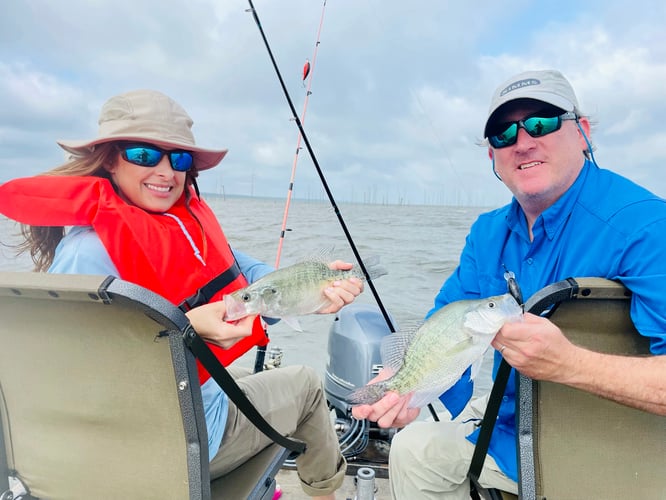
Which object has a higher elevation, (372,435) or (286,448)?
(286,448)

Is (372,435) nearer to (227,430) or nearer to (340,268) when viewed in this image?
(227,430)

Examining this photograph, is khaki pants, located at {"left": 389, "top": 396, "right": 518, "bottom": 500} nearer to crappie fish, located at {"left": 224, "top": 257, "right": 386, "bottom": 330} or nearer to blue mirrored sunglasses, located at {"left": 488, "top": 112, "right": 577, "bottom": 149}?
crappie fish, located at {"left": 224, "top": 257, "right": 386, "bottom": 330}

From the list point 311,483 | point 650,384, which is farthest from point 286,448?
point 650,384

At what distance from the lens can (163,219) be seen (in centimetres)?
232

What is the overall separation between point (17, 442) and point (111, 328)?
726 millimetres

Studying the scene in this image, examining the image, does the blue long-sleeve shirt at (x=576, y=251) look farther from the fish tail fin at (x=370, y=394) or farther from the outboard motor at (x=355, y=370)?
the outboard motor at (x=355, y=370)

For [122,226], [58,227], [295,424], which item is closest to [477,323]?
[295,424]

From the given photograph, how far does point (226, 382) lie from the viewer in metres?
1.79

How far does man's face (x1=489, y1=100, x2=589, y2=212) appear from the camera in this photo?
83.4 inches

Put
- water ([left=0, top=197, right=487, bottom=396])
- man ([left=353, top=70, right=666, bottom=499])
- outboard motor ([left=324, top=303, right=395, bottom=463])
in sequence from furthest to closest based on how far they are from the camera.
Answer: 1. water ([left=0, top=197, right=487, bottom=396])
2. outboard motor ([left=324, top=303, right=395, bottom=463])
3. man ([left=353, top=70, right=666, bottom=499])

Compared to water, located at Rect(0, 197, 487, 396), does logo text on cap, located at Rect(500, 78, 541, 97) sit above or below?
above

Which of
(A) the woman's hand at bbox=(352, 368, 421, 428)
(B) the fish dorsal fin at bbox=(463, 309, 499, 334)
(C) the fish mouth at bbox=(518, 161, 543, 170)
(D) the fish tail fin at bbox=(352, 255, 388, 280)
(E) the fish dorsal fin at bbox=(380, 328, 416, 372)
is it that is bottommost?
(A) the woman's hand at bbox=(352, 368, 421, 428)

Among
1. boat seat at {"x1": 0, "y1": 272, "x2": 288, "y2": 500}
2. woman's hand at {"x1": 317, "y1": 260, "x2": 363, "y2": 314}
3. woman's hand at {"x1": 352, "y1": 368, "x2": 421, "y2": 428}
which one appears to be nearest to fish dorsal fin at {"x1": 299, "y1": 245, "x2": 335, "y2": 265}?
woman's hand at {"x1": 317, "y1": 260, "x2": 363, "y2": 314}

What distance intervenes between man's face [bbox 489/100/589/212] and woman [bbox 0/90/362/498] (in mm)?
935
